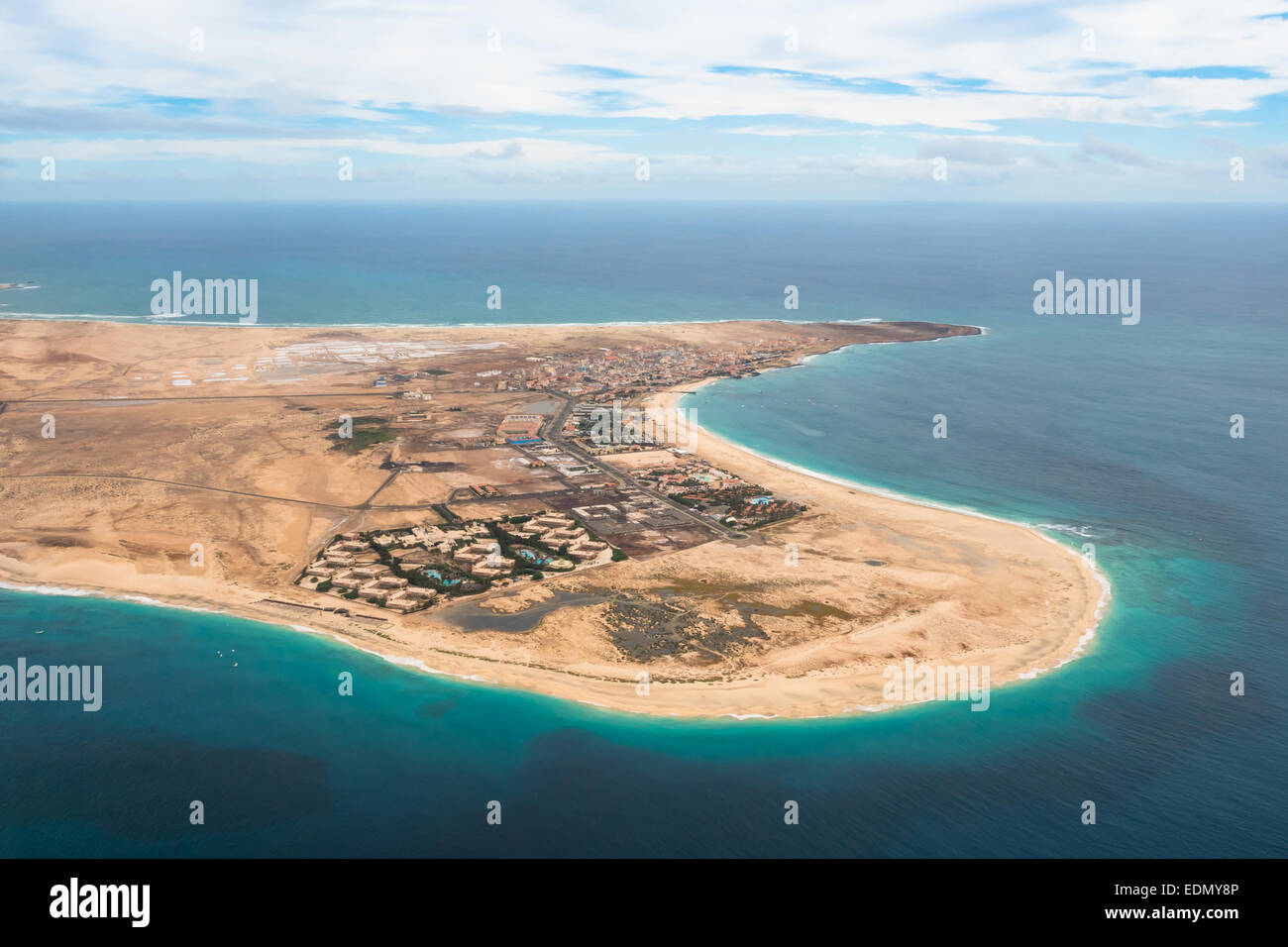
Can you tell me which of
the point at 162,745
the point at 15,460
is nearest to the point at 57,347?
the point at 15,460

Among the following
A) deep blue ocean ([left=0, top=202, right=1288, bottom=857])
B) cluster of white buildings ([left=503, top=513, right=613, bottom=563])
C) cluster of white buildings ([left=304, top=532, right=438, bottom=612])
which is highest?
cluster of white buildings ([left=503, top=513, right=613, bottom=563])

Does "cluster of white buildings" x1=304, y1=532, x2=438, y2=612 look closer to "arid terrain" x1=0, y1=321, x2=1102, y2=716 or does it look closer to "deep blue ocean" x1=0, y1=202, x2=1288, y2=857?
"arid terrain" x1=0, y1=321, x2=1102, y2=716

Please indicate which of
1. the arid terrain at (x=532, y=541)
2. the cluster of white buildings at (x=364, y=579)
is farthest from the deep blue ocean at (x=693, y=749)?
the cluster of white buildings at (x=364, y=579)

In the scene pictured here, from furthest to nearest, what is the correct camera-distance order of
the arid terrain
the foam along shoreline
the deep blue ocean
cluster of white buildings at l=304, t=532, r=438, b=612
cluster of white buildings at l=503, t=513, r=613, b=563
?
cluster of white buildings at l=503, t=513, r=613, b=563 → cluster of white buildings at l=304, t=532, r=438, b=612 → the foam along shoreline → the arid terrain → the deep blue ocean

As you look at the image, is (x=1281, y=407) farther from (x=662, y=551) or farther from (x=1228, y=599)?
(x=662, y=551)

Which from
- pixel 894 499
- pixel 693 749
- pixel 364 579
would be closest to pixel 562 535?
pixel 364 579

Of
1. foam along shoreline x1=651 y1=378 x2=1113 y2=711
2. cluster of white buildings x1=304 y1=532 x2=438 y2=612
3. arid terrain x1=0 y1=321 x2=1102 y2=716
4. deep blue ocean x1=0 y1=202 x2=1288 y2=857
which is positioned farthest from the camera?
cluster of white buildings x1=304 y1=532 x2=438 y2=612

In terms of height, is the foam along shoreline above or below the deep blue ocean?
above

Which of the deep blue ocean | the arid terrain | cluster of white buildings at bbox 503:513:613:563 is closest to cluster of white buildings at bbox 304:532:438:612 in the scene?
the arid terrain
